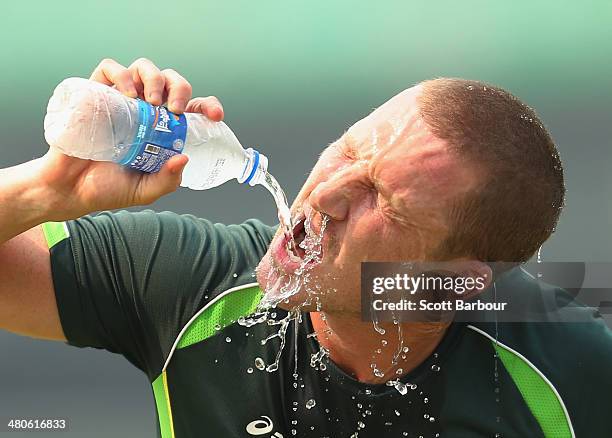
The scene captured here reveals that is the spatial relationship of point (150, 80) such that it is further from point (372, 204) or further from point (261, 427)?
point (261, 427)

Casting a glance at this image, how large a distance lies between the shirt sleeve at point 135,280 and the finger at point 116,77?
0.30 meters

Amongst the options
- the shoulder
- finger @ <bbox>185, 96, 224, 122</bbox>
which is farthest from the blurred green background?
finger @ <bbox>185, 96, 224, 122</bbox>

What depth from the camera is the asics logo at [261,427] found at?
1399 millimetres

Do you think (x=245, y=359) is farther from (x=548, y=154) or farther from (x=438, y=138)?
(x=548, y=154)

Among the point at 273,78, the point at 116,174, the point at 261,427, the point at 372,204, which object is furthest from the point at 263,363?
the point at 273,78

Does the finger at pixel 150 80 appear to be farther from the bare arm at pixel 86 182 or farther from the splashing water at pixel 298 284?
the splashing water at pixel 298 284

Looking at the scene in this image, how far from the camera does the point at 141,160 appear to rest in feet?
3.71

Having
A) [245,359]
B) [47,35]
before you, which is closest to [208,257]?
[245,359]

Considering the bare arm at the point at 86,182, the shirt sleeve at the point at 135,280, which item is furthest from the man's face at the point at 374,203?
the bare arm at the point at 86,182

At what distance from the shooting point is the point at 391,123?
4.46 feet

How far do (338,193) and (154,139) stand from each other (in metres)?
0.33

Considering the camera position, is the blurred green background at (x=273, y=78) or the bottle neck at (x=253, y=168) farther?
the blurred green background at (x=273, y=78)

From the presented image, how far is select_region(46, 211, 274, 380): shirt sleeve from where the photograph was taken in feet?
4.57

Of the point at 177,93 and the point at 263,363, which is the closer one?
the point at 177,93
